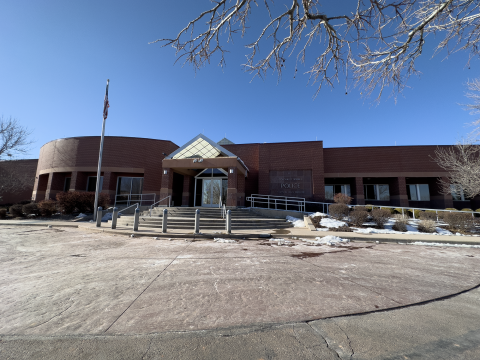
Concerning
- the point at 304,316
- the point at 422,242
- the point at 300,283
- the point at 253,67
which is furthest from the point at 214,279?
the point at 422,242

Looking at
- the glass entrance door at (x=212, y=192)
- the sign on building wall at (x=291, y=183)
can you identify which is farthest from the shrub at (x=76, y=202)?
the sign on building wall at (x=291, y=183)

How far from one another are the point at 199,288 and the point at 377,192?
24225 millimetres

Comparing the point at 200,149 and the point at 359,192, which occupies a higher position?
the point at 200,149

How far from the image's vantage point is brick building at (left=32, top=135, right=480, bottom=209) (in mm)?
20141

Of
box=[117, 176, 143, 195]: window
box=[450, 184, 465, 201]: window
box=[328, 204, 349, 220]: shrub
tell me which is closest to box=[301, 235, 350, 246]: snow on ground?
box=[328, 204, 349, 220]: shrub

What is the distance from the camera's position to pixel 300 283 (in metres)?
Answer: 3.53

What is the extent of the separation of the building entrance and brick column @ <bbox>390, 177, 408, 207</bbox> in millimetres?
16081

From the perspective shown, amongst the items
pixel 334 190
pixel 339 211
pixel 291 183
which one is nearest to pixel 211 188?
pixel 291 183

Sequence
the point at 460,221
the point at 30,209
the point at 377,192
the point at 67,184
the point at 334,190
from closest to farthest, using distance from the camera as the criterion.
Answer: the point at 460,221 → the point at 30,209 → the point at 377,192 → the point at 334,190 → the point at 67,184

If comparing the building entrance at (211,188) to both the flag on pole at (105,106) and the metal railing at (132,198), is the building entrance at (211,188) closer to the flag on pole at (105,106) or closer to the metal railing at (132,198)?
the metal railing at (132,198)

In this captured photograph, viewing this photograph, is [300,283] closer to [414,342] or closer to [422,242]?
[414,342]

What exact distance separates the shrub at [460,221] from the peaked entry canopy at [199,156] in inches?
511

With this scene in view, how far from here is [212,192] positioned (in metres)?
20.0

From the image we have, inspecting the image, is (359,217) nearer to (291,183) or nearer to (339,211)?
(339,211)
